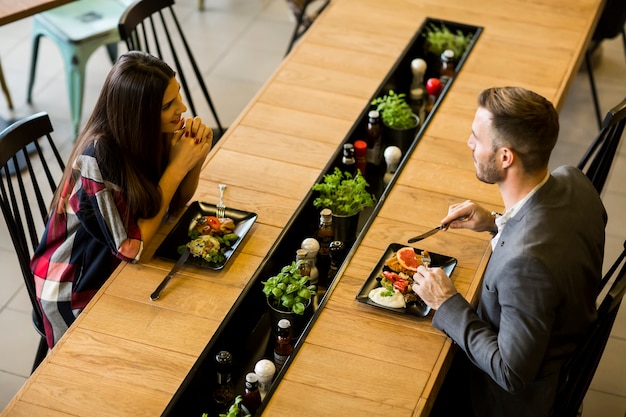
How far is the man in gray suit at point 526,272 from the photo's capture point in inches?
75.7

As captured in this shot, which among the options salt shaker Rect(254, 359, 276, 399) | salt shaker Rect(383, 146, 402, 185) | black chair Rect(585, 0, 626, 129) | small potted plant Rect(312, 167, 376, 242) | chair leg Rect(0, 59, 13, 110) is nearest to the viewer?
salt shaker Rect(254, 359, 276, 399)

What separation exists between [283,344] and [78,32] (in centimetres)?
251

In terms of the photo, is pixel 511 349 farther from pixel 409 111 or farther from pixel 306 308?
pixel 409 111

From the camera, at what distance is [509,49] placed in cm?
331

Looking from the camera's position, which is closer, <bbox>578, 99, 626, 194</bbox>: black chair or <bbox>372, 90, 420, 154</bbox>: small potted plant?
<bbox>578, 99, 626, 194</bbox>: black chair

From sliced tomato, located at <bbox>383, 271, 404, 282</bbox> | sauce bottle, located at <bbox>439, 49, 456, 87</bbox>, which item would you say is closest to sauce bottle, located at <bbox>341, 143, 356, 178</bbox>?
sliced tomato, located at <bbox>383, 271, 404, 282</bbox>

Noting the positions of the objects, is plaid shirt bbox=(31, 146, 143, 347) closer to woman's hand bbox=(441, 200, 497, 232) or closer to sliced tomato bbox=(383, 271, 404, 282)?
sliced tomato bbox=(383, 271, 404, 282)

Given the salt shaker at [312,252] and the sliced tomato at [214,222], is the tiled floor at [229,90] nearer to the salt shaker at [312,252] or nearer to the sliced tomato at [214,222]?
the sliced tomato at [214,222]

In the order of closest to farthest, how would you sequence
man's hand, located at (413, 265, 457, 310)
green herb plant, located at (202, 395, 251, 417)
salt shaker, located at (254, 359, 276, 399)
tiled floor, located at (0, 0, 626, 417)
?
green herb plant, located at (202, 395, 251, 417)
salt shaker, located at (254, 359, 276, 399)
man's hand, located at (413, 265, 457, 310)
tiled floor, located at (0, 0, 626, 417)

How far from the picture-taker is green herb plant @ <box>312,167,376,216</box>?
2498 millimetres

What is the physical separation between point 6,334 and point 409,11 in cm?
206

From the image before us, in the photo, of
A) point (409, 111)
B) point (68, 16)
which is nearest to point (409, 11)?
point (409, 111)

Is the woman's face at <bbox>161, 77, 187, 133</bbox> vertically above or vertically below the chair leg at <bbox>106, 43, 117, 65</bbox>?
above

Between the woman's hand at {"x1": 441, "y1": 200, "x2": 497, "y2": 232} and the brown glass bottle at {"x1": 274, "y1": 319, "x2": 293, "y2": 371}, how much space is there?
59cm
